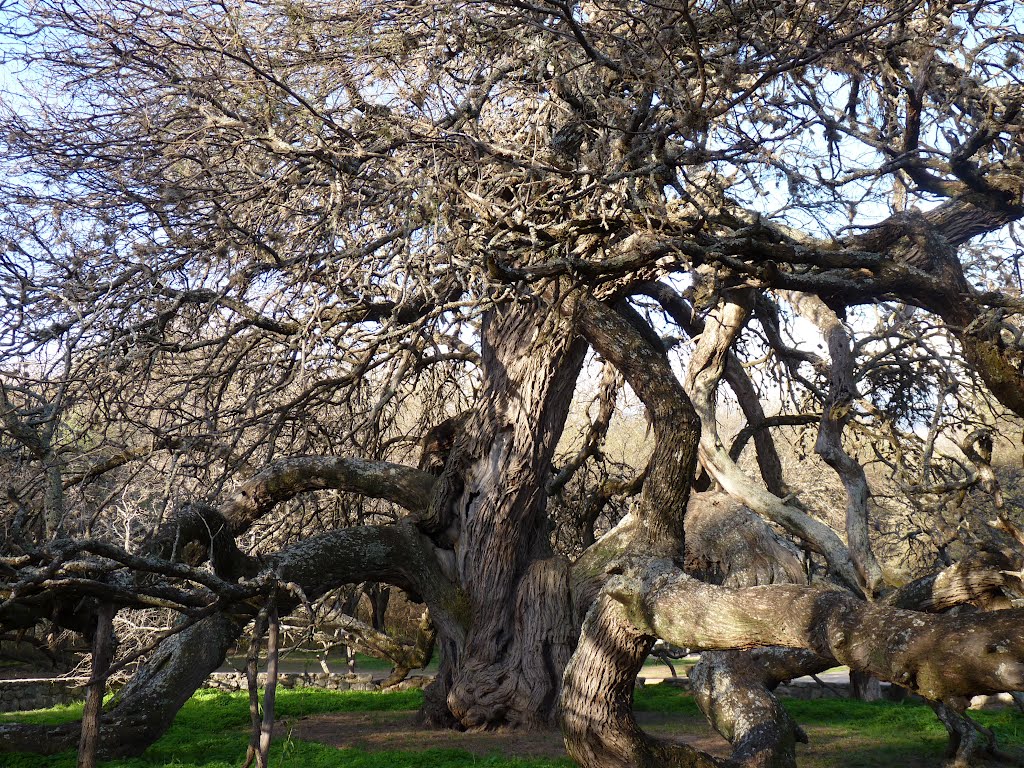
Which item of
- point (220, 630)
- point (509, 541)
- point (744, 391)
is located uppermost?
point (744, 391)

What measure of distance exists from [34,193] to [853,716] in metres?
10.5

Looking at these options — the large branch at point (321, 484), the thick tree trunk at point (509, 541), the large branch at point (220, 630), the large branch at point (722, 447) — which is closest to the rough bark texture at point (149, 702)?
the large branch at point (220, 630)

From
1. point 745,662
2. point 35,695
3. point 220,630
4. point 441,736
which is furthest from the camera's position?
point 35,695

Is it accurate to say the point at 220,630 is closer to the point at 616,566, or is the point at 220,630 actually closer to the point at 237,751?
the point at 237,751

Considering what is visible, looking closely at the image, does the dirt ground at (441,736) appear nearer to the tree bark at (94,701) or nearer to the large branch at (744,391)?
the large branch at (744,391)

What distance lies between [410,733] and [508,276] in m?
5.40

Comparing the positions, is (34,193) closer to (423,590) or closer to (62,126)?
(62,126)

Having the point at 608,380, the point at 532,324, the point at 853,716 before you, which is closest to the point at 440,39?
the point at 532,324

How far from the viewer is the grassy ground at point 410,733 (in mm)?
7285

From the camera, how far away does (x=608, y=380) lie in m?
10.5

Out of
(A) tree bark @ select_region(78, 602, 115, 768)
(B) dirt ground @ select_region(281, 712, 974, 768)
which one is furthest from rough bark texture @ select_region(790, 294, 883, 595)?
(A) tree bark @ select_region(78, 602, 115, 768)

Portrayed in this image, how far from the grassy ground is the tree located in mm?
661

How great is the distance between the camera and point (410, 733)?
9.05 meters

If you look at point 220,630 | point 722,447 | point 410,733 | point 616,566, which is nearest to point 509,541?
point 410,733
